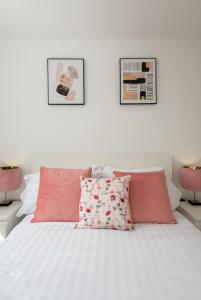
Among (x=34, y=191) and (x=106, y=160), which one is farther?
(x=106, y=160)

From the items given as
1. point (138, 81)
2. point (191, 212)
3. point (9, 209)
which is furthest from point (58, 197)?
point (138, 81)

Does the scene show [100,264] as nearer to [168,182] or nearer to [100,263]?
[100,263]

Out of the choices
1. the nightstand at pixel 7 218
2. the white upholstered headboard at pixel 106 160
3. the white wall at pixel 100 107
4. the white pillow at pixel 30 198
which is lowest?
the nightstand at pixel 7 218

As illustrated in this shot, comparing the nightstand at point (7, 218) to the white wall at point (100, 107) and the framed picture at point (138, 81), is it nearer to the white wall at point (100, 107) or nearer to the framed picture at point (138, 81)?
the white wall at point (100, 107)

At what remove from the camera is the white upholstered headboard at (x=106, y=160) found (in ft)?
9.23

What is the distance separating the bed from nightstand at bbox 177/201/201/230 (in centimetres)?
29

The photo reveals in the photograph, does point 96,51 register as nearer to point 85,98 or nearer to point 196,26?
point 85,98

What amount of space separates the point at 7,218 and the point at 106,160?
1094mm

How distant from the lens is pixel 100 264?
1.46 metres

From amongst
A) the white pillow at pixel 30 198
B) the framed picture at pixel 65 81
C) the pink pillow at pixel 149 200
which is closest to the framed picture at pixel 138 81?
the framed picture at pixel 65 81

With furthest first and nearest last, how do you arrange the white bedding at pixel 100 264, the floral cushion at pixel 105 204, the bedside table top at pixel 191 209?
the bedside table top at pixel 191 209 → the floral cushion at pixel 105 204 → the white bedding at pixel 100 264

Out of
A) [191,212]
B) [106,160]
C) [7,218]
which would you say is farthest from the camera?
[106,160]

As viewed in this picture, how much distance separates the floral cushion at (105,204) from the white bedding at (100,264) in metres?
0.07

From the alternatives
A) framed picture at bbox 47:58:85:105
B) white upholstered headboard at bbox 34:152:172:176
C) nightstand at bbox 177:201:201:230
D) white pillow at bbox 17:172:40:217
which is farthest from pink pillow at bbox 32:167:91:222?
nightstand at bbox 177:201:201:230
